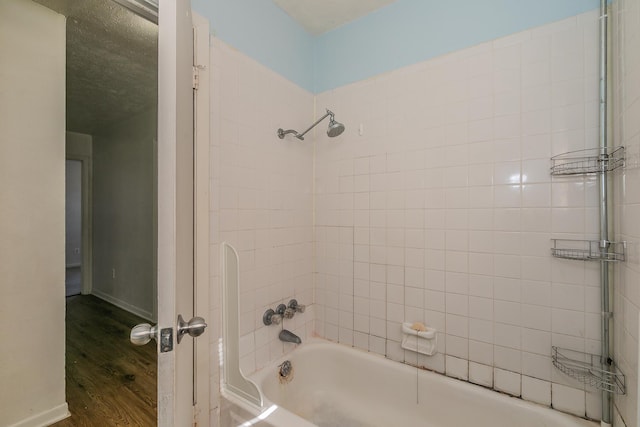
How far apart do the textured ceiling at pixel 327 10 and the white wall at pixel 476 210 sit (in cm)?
44

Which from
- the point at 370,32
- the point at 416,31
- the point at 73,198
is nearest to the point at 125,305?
the point at 73,198

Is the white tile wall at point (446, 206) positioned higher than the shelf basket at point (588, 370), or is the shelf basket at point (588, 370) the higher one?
the white tile wall at point (446, 206)

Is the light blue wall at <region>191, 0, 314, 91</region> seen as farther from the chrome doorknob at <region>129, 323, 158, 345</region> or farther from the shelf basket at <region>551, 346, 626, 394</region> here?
the shelf basket at <region>551, 346, 626, 394</region>

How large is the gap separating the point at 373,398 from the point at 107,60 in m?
2.94

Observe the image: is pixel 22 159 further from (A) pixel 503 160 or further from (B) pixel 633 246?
(B) pixel 633 246

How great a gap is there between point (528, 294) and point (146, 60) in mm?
2840

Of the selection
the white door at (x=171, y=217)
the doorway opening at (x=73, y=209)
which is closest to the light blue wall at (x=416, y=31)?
the white door at (x=171, y=217)

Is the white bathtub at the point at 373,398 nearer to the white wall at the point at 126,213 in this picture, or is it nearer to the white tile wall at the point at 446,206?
the white tile wall at the point at 446,206

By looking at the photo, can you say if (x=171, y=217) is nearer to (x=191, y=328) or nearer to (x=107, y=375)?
(x=191, y=328)

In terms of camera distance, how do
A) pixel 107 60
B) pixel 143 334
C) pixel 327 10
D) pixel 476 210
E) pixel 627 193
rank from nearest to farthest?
1. pixel 143 334
2. pixel 627 193
3. pixel 476 210
4. pixel 327 10
5. pixel 107 60

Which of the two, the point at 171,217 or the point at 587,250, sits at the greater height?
the point at 171,217

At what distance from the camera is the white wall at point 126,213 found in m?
2.95

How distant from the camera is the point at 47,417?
165cm

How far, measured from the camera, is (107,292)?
3.60m
